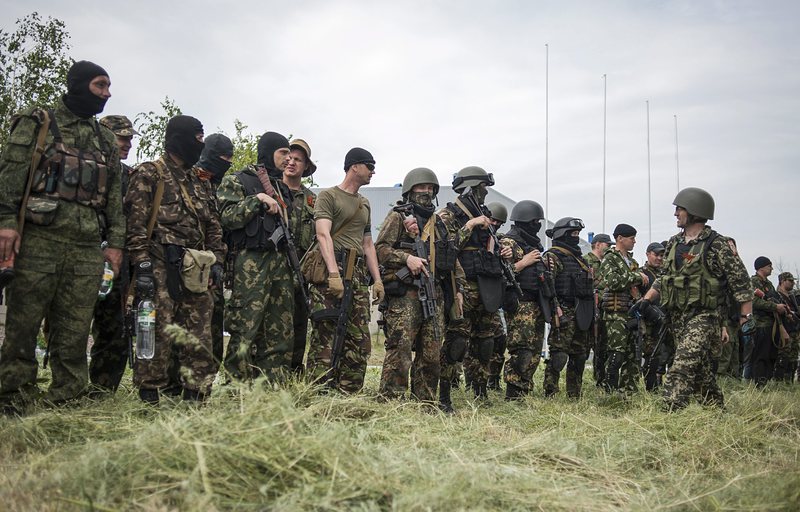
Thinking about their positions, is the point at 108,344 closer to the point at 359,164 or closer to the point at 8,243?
the point at 8,243

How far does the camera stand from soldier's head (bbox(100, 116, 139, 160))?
6297 mm

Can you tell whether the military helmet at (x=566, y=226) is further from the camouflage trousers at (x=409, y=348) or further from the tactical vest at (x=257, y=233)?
the tactical vest at (x=257, y=233)

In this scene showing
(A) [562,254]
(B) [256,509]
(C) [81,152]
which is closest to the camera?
(B) [256,509]

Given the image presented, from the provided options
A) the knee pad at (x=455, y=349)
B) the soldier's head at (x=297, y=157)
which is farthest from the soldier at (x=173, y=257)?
the knee pad at (x=455, y=349)

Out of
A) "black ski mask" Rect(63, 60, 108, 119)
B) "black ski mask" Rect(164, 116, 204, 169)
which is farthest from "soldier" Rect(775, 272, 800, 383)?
"black ski mask" Rect(63, 60, 108, 119)

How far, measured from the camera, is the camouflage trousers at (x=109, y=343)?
5.45 metres

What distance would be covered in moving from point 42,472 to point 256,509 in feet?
3.33

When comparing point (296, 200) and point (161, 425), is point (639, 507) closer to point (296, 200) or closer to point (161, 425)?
point (161, 425)

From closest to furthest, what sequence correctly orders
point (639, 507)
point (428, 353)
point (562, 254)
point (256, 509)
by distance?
point (256, 509) → point (639, 507) → point (428, 353) → point (562, 254)

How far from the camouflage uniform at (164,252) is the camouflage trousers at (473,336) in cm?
267

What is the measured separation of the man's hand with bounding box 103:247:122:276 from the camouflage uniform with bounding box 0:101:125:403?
4 cm

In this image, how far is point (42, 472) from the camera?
298 cm

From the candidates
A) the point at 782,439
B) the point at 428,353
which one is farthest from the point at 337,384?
the point at 782,439

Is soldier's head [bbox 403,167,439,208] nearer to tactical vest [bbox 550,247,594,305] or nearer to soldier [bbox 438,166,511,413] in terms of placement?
soldier [bbox 438,166,511,413]
